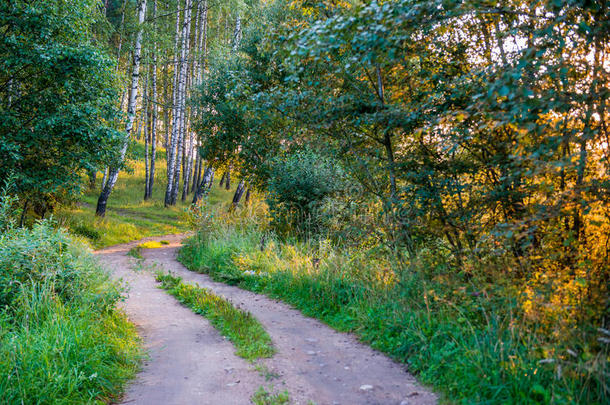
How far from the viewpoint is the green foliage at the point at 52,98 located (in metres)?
11.1

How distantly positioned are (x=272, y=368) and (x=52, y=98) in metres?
11.0

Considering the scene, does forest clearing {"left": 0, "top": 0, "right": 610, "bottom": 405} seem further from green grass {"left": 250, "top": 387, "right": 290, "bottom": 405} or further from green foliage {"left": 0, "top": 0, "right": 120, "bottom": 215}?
green foliage {"left": 0, "top": 0, "right": 120, "bottom": 215}

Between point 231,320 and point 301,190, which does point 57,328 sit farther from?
point 301,190

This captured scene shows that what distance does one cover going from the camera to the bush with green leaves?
451 inches

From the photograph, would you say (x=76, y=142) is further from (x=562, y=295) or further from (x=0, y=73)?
(x=562, y=295)

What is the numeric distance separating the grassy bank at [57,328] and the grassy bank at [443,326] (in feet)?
10.3

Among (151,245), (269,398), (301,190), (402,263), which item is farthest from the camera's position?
(151,245)

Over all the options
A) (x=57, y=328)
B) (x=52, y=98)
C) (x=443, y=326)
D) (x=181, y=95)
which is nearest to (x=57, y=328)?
(x=57, y=328)

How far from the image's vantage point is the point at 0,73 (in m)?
12.1

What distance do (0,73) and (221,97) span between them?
759 centimetres

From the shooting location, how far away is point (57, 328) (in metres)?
4.58

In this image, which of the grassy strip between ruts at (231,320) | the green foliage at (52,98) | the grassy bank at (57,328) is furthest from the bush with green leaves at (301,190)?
the grassy bank at (57,328)

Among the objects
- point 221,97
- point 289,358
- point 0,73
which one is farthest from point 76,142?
point 289,358

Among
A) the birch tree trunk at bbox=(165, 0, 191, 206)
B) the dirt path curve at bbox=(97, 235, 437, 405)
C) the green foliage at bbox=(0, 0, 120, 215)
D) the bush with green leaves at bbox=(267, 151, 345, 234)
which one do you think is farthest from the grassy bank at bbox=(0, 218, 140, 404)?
the birch tree trunk at bbox=(165, 0, 191, 206)
